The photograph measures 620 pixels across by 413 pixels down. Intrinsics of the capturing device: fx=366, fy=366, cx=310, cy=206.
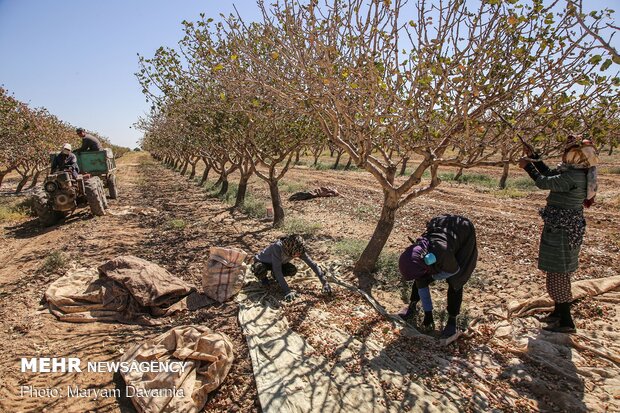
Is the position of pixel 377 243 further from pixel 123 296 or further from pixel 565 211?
pixel 123 296

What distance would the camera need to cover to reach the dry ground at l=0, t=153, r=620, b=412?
3748 mm

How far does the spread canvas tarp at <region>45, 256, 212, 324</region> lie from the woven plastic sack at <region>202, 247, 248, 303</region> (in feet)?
0.60

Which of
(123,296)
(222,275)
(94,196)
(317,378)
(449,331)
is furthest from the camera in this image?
(94,196)

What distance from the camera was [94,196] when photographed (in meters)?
10.3

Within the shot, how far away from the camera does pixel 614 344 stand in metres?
3.97

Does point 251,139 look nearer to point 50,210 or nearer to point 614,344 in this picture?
point 50,210

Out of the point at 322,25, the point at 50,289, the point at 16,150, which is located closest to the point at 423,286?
the point at 322,25

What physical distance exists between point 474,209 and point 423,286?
9357mm

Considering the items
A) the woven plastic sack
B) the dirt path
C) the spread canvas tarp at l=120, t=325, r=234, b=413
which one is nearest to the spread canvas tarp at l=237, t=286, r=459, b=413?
the dirt path

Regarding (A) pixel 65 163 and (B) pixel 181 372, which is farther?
(A) pixel 65 163

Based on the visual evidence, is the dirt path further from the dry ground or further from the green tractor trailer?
the green tractor trailer

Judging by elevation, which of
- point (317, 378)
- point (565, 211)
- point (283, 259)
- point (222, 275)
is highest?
point (565, 211)

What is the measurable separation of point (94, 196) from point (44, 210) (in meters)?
1.23

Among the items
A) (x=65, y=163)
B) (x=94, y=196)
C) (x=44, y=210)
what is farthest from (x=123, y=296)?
(x=65, y=163)
